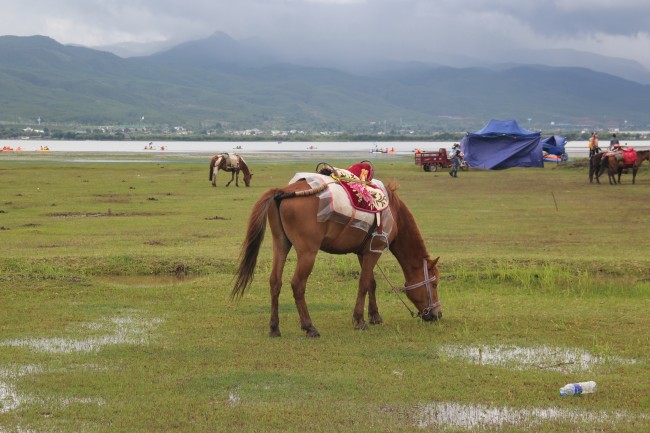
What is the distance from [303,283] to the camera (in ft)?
33.7

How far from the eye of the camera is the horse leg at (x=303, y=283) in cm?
1023

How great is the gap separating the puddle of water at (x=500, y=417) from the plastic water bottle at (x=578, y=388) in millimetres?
372

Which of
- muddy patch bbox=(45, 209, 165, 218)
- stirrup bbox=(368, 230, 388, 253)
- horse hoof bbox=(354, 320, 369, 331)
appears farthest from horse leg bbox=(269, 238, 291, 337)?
muddy patch bbox=(45, 209, 165, 218)

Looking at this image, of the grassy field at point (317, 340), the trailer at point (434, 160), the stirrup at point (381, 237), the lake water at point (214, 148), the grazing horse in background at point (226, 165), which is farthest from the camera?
the lake water at point (214, 148)

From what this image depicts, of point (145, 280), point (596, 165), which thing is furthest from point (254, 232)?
point (596, 165)

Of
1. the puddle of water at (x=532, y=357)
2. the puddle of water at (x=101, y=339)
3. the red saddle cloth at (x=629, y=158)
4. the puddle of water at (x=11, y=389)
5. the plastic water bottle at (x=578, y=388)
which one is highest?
the red saddle cloth at (x=629, y=158)

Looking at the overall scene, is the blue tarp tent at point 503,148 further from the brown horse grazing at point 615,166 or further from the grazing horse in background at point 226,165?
the grazing horse in background at point 226,165

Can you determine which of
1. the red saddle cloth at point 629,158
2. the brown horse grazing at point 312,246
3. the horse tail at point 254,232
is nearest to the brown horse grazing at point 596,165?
the red saddle cloth at point 629,158

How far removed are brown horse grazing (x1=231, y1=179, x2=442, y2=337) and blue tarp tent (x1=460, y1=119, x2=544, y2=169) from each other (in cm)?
4248

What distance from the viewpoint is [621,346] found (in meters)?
9.84

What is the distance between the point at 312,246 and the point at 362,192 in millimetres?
908

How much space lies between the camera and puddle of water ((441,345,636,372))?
9.03 m

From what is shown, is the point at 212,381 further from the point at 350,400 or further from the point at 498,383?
the point at 498,383

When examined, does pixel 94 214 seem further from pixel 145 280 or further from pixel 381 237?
pixel 381 237
